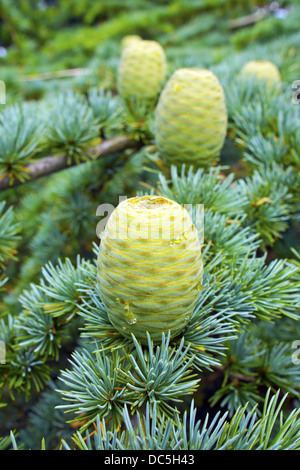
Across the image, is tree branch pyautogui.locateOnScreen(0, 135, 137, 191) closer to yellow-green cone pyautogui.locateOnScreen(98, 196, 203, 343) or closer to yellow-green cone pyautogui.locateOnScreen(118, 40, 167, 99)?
yellow-green cone pyautogui.locateOnScreen(118, 40, 167, 99)

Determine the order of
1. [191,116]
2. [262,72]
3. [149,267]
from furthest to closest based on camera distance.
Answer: [262,72]
[191,116]
[149,267]

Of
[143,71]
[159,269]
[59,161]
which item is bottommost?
[159,269]

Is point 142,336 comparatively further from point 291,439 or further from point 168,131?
point 168,131

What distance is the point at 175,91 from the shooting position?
65 centimetres

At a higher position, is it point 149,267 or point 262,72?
point 262,72

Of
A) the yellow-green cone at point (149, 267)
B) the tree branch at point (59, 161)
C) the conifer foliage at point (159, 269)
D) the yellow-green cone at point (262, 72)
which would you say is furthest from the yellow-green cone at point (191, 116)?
the yellow-green cone at point (262, 72)

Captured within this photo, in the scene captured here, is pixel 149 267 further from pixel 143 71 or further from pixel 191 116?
pixel 143 71

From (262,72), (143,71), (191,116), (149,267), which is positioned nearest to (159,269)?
(149,267)

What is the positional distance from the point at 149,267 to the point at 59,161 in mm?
430

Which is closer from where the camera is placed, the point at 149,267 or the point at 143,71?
the point at 149,267

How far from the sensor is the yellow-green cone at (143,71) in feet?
2.86

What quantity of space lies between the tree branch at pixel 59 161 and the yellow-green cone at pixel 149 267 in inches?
13.4

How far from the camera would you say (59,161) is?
0.73 meters

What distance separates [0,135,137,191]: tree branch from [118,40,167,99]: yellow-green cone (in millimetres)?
139
